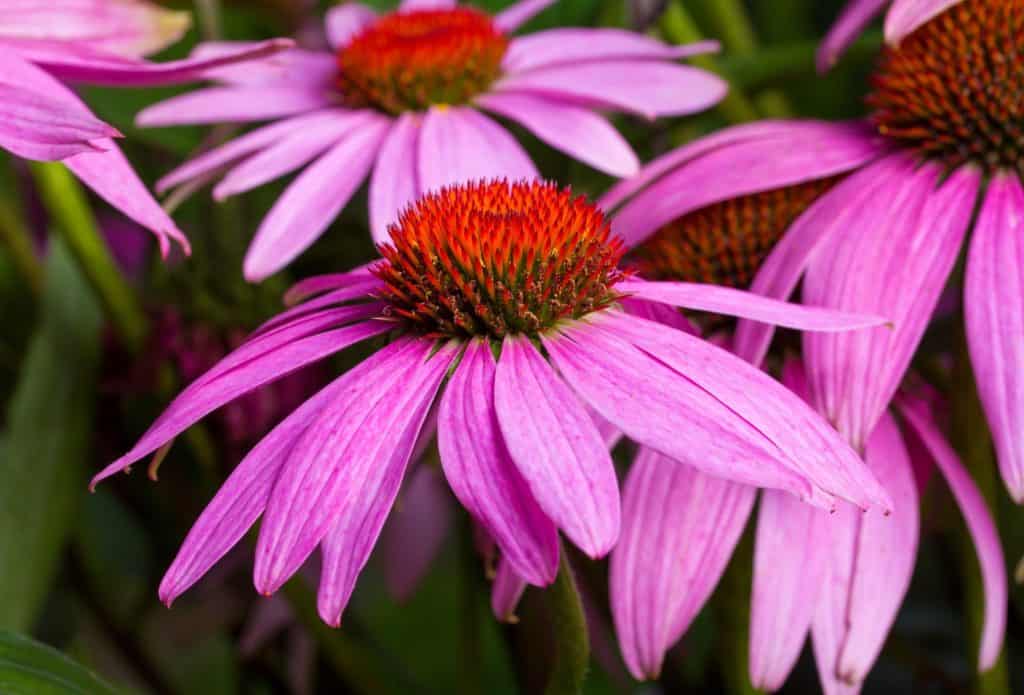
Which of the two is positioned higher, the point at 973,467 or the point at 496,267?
the point at 496,267

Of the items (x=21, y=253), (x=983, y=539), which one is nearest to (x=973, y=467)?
(x=983, y=539)

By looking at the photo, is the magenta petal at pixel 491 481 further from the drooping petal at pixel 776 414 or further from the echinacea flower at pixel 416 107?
the echinacea flower at pixel 416 107

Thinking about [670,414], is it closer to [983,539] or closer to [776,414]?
[776,414]

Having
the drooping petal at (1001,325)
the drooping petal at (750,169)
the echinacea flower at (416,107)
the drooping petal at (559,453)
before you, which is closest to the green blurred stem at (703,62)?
the echinacea flower at (416,107)

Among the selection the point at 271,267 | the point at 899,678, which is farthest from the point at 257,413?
the point at 899,678

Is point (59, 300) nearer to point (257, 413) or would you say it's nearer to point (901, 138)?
point (257, 413)

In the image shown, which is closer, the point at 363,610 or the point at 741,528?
the point at 741,528

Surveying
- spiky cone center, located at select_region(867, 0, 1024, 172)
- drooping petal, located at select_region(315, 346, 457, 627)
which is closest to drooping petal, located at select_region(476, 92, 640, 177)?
spiky cone center, located at select_region(867, 0, 1024, 172)

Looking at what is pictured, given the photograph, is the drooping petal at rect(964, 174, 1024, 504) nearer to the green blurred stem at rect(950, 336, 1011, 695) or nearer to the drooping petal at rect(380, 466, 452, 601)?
the green blurred stem at rect(950, 336, 1011, 695)
